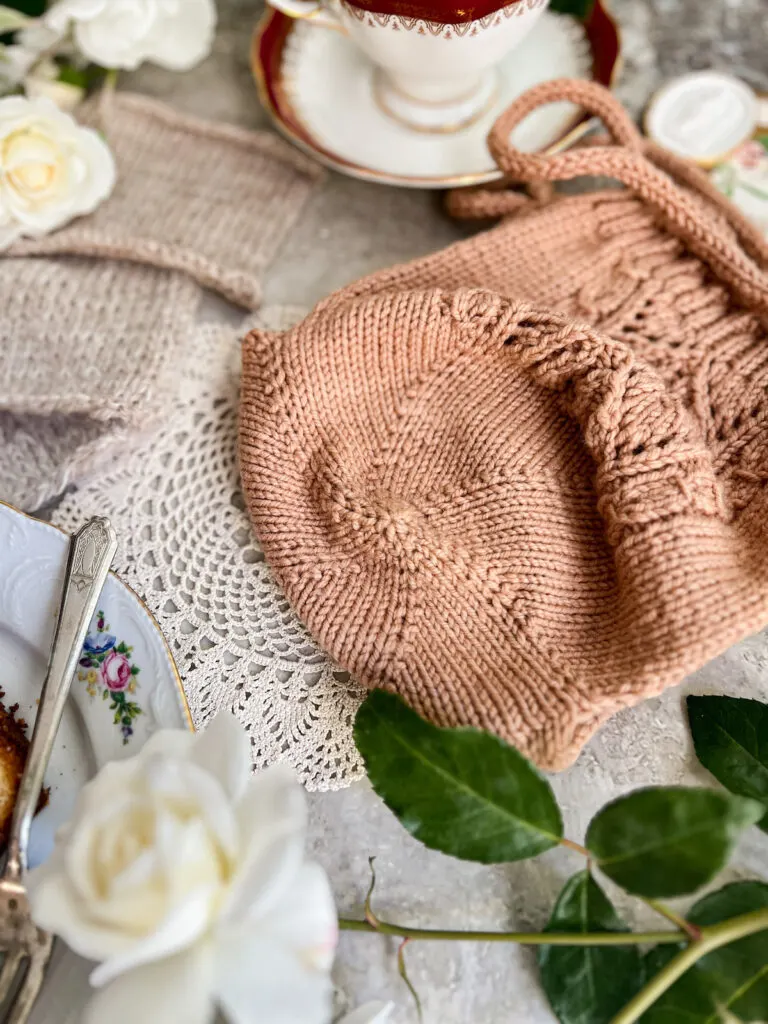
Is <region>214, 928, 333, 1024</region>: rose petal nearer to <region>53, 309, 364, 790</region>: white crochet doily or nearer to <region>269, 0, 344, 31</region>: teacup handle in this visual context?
<region>53, 309, 364, 790</region>: white crochet doily

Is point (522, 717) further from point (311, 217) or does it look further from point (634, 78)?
point (634, 78)

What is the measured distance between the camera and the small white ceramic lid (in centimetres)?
67

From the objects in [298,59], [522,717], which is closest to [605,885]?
[522,717]

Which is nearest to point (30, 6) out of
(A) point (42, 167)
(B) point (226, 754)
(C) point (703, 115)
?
(A) point (42, 167)

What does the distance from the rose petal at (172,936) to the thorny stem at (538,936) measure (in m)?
0.09

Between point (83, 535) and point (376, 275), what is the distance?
25 cm

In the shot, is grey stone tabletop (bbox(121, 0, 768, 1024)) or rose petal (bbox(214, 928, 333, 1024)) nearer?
rose petal (bbox(214, 928, 333, 1024))

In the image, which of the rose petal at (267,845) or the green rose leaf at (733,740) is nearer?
the rose petal at (267,845)

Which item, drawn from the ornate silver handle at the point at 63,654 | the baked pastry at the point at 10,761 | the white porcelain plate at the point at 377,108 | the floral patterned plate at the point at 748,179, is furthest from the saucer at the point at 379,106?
the baked pastry at the point at 10,761

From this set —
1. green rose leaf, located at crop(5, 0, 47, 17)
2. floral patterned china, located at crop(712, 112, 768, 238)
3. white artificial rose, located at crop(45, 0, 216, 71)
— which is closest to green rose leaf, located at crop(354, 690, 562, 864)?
floral patterned china, located at crop(712, 112, 768, 238)

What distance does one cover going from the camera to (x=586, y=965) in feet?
1.34

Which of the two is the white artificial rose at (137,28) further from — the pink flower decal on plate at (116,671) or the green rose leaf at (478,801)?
the green rose leaf at (478,801)

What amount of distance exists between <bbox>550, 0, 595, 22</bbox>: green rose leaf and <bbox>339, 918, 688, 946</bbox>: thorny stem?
2.20 feet

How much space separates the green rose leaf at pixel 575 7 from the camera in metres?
0.70
